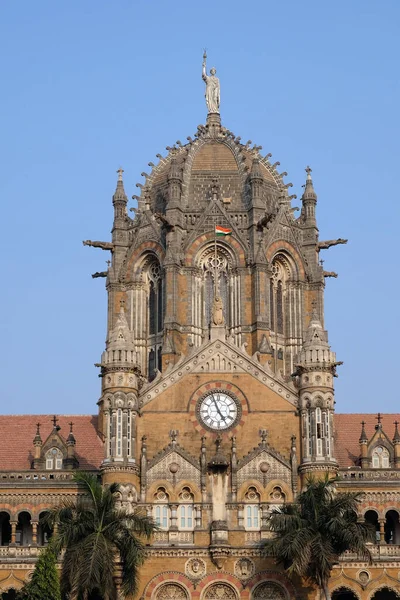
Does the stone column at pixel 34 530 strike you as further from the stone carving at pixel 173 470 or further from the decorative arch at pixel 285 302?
the decorative arch at pixel 285 302

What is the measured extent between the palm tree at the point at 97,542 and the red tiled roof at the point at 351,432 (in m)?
15.0

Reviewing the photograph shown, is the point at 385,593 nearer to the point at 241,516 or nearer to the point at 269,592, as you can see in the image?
the point at 269,592

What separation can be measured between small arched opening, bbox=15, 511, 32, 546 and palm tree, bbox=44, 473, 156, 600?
7.79 metres

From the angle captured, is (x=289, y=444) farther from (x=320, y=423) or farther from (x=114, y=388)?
(x=114, y=388)

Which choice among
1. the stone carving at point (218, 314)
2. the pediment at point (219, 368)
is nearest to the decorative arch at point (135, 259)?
the stone carving at point (218, 314)

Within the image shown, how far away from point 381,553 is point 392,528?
11.1 feet

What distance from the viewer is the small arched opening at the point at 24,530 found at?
72.8 metres

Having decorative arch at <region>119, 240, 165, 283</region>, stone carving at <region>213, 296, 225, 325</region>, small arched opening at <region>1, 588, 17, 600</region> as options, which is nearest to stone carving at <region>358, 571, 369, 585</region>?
stone carving at <region>213, 296, 225, 325</region>

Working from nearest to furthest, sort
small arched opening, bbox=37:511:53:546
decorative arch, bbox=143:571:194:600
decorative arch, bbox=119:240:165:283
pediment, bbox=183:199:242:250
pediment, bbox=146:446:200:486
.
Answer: decorative arch, bbox=143:571:194:600 → pediment, bbox=146:446:200:486 → small arched opening, bbox=37:511:53:546 → pediment, bbox=183:199:242:250 → decorative arch, bbox=119:240:165:283

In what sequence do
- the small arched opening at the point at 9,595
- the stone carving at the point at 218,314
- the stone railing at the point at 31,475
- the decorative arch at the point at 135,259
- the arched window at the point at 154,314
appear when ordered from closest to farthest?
the small arched opening at the point at 9,595 → the stone railing at the point at 31,475 → the stone carving at the point at 218,314 → the arched window at the point at 154,314 → the decorative arch at the point at 135,259

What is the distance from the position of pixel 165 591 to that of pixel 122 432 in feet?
28.2

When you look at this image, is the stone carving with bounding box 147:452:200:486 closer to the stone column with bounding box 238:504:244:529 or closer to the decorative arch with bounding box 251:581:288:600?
the stone column with bounding box 238:504:244:529

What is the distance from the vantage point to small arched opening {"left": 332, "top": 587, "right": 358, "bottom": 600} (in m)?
70.1

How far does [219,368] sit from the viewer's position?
241 feet
